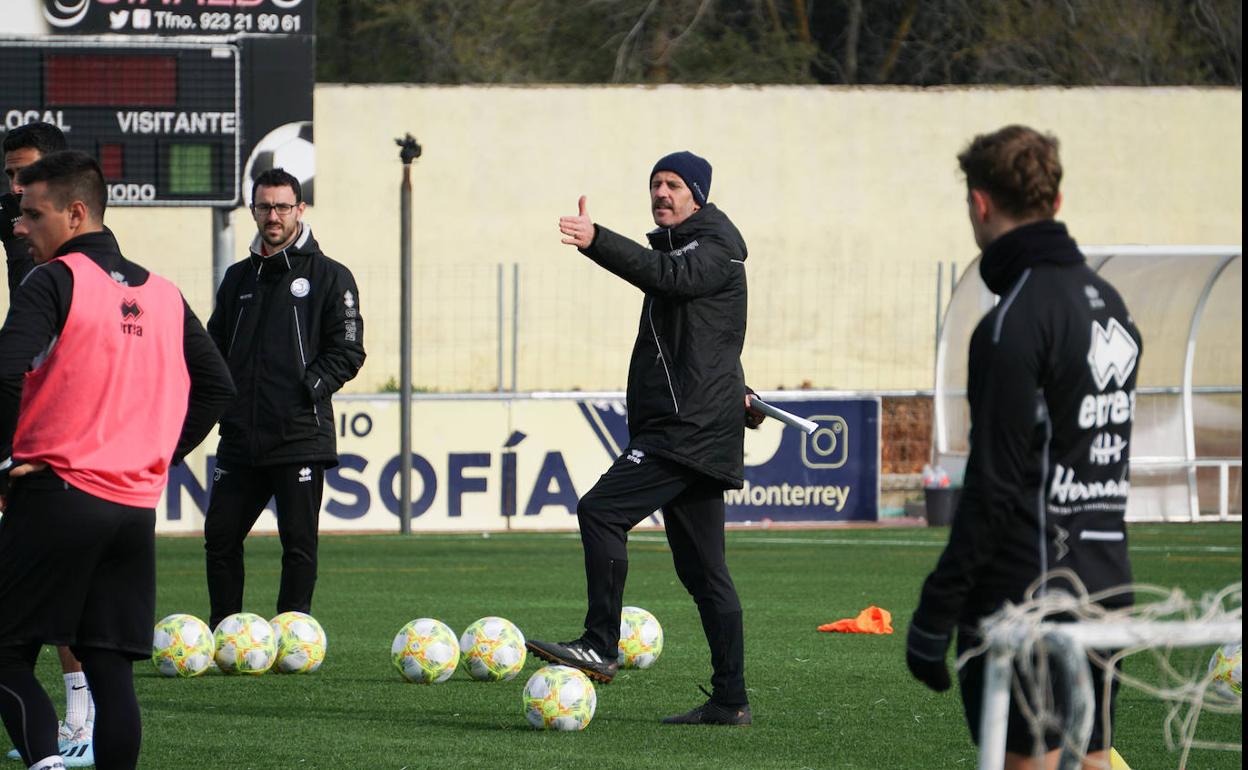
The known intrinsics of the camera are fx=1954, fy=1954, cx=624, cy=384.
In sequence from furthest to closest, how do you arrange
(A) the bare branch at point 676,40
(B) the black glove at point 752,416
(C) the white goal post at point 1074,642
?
(A) the bare branch at point 676,40
(B) the black glove at point 752,416
(C) the white goal post at point 1074,642

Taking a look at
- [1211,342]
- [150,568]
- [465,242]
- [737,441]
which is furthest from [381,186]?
[150,568]

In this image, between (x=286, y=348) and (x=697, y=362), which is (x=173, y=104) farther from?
(x=697, y=362)

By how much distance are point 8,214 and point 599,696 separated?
301cm

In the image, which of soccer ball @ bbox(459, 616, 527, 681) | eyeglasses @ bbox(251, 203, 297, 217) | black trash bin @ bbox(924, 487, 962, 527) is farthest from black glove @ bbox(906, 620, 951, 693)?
black trash bin @ bbox(924, 487, 962, 527)

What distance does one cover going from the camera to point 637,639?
29.0ft

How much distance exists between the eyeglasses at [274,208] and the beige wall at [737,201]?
1479 cm

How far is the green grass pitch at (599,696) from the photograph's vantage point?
6.71 metres

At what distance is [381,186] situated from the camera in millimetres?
25297

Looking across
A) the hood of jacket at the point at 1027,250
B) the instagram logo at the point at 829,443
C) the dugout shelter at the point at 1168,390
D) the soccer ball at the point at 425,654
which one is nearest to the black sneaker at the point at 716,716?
the soccer ball at the point at 425,654

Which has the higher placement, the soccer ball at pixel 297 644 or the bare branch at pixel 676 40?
the bare branch at pixel 676 40

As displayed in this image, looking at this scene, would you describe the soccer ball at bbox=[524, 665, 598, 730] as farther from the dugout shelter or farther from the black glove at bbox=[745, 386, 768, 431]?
the dugout shelter

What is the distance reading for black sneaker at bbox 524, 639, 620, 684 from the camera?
723 cm

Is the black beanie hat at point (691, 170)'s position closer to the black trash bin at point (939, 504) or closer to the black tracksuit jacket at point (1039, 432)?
the black tracksuit jacket at point (1039, 432)

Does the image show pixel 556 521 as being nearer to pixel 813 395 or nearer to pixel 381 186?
pixel 813 395
